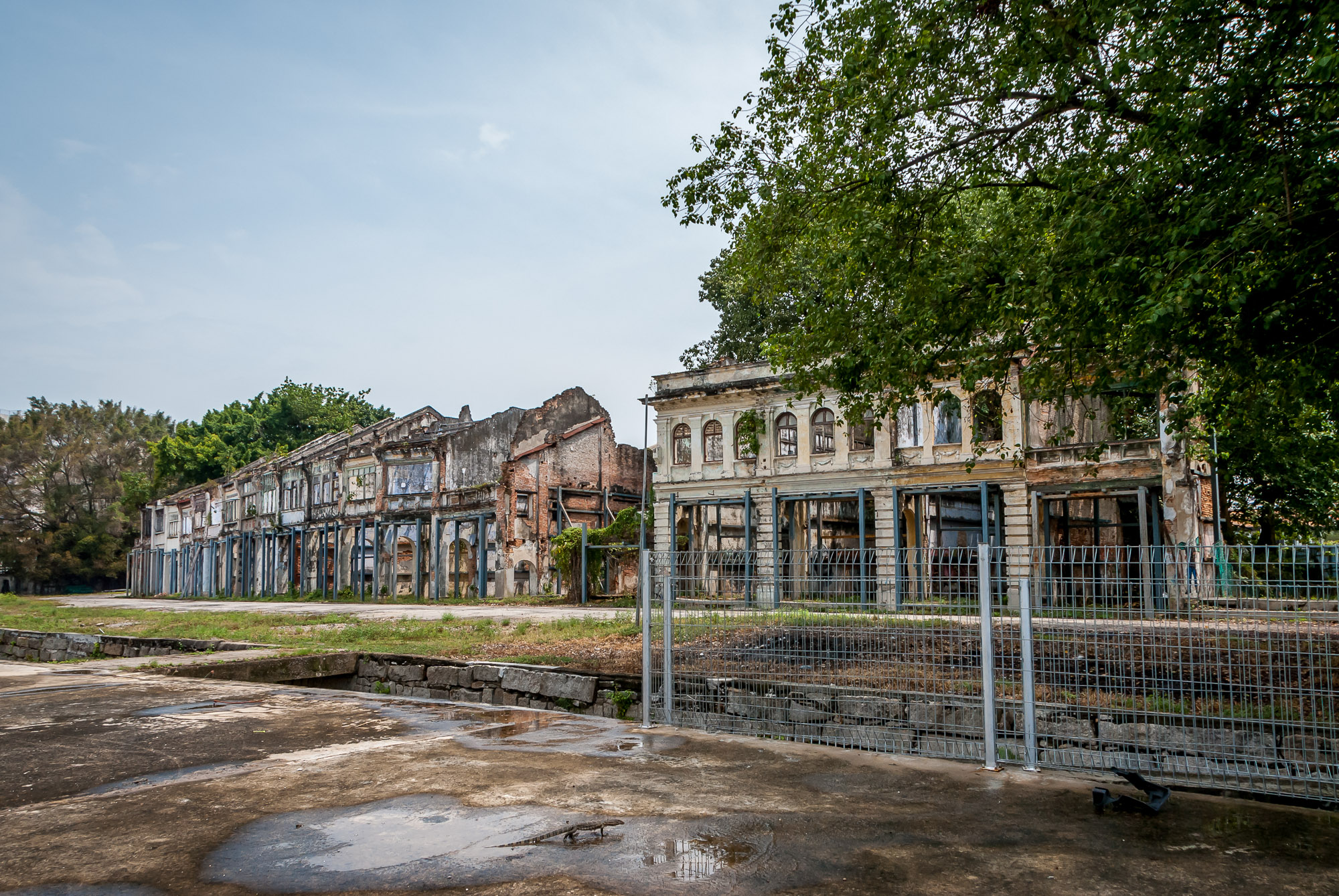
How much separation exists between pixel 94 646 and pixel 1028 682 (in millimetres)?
17908

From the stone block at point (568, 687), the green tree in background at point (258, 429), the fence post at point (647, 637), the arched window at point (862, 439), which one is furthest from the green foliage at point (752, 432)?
the green tree in background at point (258, 429)

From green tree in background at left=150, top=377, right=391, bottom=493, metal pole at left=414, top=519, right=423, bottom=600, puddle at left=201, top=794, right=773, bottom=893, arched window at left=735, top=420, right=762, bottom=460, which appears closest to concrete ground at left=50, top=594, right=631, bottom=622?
metal pole at left=414, top=519, right=423, bottom=600

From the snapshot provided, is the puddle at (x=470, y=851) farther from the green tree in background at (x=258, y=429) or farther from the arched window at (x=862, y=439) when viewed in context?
the green tree in background at (x=258, y=429)

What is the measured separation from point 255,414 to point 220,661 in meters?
57.1

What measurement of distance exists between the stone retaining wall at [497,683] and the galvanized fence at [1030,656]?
1834 mm

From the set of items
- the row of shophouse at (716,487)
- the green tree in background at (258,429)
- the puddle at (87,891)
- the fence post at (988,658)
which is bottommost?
the puddle at (87,891)

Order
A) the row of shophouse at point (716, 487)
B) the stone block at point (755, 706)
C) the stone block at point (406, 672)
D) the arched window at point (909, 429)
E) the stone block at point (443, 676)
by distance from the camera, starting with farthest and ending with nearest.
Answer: the arched window at point (909, 429) → the row of shophouse at point (716, 487) → the stone block at point (406, 672) → the stone block at point (443, 676) → the stone block at point (755, 706)

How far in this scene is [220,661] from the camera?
1220cm

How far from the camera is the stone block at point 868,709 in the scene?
8.02m

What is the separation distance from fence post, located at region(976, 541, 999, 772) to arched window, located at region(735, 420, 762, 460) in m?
25.4

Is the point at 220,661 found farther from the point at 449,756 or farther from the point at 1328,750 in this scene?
the point at 1328,750

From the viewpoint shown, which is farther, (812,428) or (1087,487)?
(812,428)

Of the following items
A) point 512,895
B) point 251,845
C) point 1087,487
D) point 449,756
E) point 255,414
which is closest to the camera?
point 512,895

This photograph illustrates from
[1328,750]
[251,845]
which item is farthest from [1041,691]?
[251,845]
